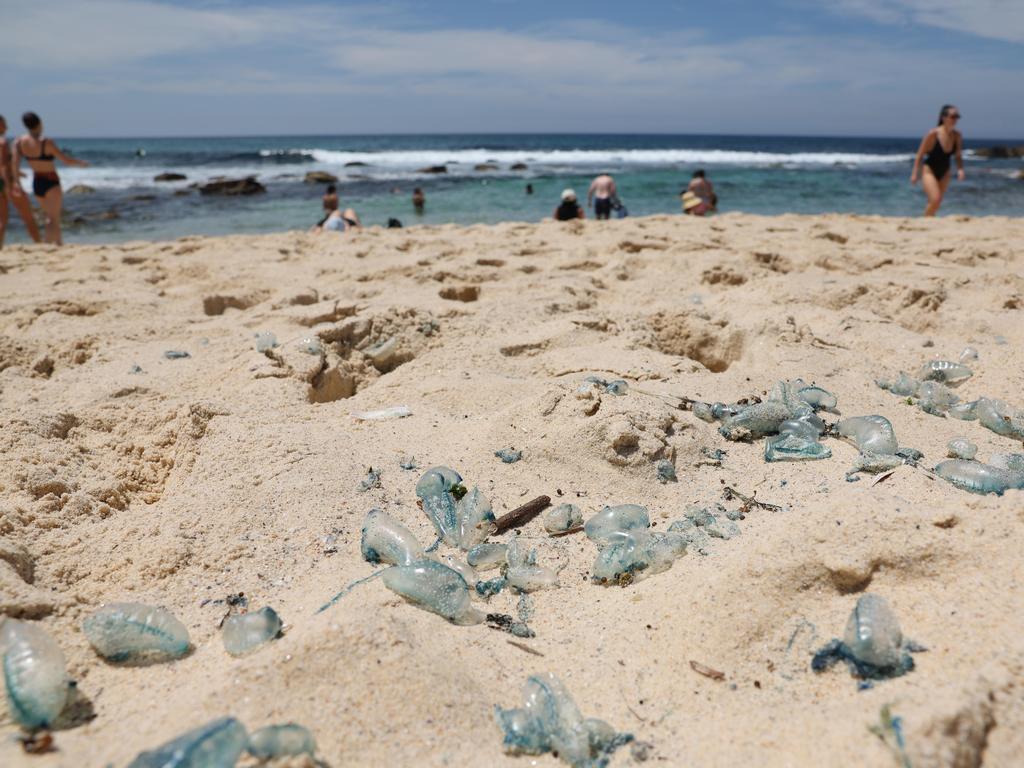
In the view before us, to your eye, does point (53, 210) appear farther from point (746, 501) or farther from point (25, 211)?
point (746, 501)

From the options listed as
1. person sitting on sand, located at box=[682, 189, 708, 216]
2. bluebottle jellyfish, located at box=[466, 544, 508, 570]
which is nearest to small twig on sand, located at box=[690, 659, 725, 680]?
bluebottle jellyfish, located at box=[466, 544, 508, 570]

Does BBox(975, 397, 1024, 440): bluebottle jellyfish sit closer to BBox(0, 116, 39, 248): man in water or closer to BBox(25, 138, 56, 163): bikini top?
BBox(0, 116, 39, 248): man in water

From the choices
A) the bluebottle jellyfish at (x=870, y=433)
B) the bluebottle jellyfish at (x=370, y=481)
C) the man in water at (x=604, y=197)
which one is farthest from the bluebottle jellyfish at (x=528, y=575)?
the man in water at (x=604, y=197)

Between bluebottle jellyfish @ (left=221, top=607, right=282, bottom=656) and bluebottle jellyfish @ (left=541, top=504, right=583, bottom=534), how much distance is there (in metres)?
0.69

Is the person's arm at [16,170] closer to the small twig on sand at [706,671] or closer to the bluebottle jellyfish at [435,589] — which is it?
the bluebottle jellyfish at [435,589]

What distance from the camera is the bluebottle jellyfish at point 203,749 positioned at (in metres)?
0.88

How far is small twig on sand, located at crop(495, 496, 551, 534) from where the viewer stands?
1.71 m

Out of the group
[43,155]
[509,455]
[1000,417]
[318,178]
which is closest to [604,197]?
[43,155]

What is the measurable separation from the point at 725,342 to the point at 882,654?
1.95 m

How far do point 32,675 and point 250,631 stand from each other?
0.34m

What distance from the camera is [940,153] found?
6559 millimetres

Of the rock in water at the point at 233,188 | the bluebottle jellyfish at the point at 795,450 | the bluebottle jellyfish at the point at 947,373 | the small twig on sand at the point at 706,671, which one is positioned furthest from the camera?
the rock in water at the point at 233,188

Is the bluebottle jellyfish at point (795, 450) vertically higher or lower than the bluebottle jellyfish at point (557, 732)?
higher

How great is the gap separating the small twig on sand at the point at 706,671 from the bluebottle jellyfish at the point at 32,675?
1.05 m
